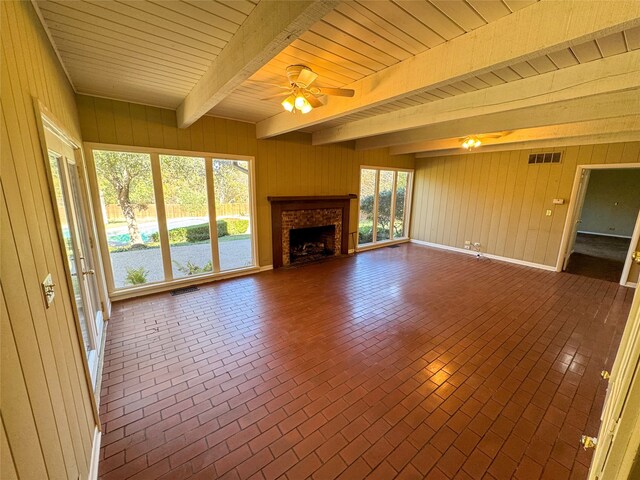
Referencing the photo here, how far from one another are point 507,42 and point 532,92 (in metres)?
1.13

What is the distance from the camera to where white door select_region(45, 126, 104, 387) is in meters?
2.02

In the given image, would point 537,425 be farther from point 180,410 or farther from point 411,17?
point 411,17

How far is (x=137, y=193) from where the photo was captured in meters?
3.73

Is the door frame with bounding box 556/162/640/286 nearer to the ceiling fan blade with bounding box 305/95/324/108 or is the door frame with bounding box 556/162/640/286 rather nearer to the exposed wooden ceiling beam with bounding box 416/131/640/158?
the exposed wooden ceiling beam with bounding box 416/131/640/158

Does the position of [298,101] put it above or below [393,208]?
above

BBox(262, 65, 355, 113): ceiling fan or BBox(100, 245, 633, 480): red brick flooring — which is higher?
BBox(262, 65, 355, 113): ceiling fan

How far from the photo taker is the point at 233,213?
15.3 feet

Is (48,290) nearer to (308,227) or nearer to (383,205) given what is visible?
(308,227)

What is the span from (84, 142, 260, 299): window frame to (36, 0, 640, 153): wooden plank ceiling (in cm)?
95

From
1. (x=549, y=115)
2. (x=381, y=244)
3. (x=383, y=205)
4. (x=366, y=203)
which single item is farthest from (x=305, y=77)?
(x=381, y=244)

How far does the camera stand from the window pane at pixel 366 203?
6.63 m

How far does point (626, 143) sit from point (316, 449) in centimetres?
677

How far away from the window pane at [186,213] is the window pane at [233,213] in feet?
0.77

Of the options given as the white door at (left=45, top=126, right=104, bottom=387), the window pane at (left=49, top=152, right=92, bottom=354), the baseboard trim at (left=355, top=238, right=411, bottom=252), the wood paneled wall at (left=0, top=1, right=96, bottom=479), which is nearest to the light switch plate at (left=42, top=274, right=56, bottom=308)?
the wood paneled wall at (left=0, top=1, right=96, bottom=479)
